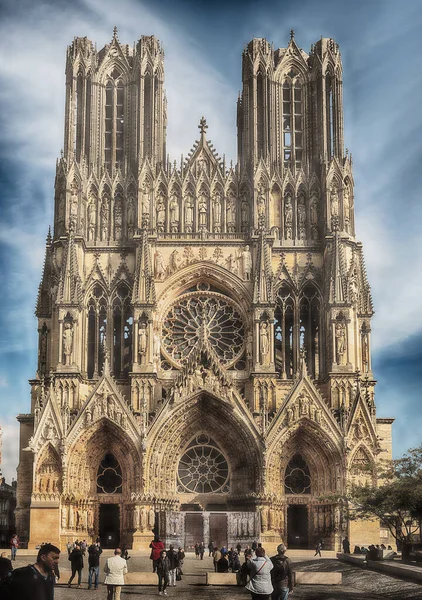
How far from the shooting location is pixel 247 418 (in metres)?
47.1

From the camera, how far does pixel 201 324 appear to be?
164ft

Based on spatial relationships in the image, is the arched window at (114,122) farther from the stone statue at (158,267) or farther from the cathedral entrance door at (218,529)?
the cathedral entrance door at (218,529)

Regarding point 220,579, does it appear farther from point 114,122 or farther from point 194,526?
point 114,122

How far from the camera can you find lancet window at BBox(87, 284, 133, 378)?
50.2 m

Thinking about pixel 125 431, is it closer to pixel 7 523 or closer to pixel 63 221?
pixel 63 221

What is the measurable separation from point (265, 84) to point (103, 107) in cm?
907

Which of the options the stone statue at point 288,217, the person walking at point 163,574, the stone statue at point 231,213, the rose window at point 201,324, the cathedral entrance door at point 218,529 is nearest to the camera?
the person walking at point 163,574

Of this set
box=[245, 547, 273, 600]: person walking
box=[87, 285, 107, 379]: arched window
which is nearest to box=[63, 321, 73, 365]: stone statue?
box=[87, 285, 107, 379]: arched window

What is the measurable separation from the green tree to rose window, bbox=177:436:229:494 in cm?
763

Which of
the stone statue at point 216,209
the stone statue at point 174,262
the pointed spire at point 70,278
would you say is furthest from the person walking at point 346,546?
the stone statue at point 216,209

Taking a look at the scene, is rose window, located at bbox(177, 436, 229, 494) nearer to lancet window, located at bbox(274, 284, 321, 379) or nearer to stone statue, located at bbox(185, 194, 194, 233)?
lancet window, located at bbox(274, 284, 321, 379)

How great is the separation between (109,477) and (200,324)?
919 cm

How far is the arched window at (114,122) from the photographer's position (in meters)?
53.5

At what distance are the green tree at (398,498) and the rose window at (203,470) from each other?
763 cm
